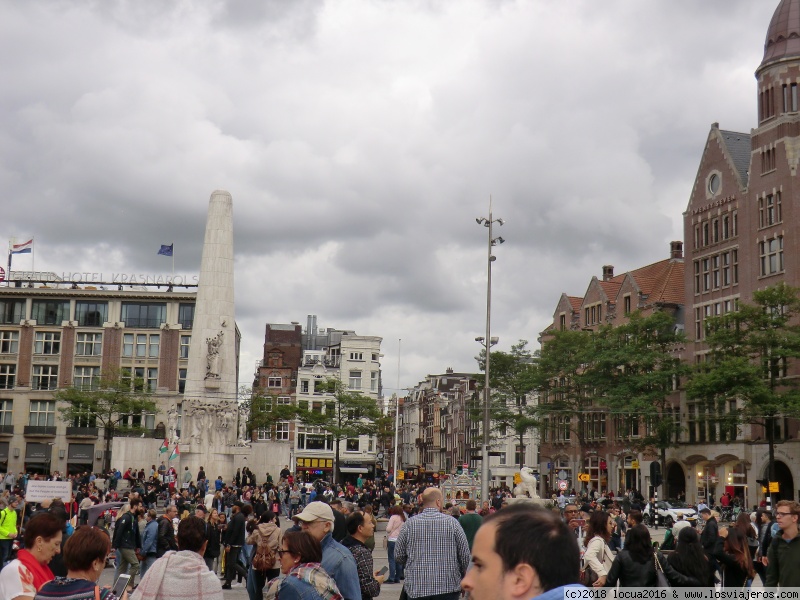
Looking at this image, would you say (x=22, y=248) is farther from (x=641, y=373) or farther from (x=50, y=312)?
(x=641, y=373)

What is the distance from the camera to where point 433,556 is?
376 inches

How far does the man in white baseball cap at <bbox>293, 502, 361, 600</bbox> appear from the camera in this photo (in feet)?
24.6

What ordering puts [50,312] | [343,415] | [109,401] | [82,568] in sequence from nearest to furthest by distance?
[82,568], [109,401], [343,415], [50,312]

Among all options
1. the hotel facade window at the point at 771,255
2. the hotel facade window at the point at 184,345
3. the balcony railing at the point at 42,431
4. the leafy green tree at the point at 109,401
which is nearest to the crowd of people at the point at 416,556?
the hotel facade window at the point at 771,255

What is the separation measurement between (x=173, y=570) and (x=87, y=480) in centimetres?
4626

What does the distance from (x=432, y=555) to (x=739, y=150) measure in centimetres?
5755

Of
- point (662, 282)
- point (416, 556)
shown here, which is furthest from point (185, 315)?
point (416, 556)

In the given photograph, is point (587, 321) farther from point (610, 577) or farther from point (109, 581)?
point (610, 577)

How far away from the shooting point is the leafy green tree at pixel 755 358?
1860 inches

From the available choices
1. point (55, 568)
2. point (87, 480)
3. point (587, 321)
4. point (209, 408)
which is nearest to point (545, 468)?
point (587, 321)

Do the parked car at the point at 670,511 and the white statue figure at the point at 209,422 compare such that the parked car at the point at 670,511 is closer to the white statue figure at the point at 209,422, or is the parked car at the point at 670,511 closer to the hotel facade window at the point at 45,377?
the white statue figure at the point at 209,422

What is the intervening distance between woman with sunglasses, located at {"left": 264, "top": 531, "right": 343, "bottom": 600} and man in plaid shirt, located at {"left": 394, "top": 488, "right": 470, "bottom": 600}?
2786 mm

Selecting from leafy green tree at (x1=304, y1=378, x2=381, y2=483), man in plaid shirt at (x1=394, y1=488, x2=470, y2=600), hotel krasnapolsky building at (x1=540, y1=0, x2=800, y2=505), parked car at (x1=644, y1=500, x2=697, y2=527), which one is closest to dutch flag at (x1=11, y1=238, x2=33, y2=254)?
leafy green tree at (x1=304, y1=378, x2=381, y2=483)

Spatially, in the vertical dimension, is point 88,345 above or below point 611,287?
below
